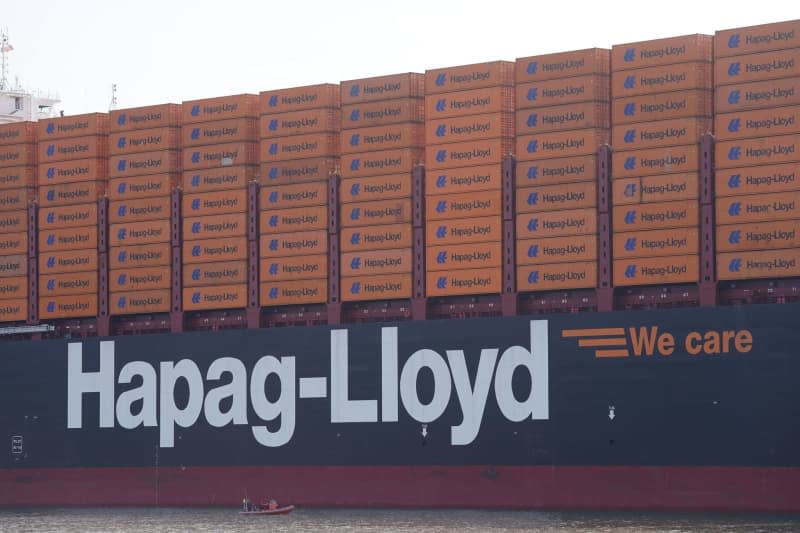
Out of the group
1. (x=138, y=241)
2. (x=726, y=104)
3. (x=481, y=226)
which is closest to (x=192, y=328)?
(x=138, y=241)

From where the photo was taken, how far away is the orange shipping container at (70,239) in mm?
58406

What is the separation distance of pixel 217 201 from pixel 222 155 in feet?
5.03

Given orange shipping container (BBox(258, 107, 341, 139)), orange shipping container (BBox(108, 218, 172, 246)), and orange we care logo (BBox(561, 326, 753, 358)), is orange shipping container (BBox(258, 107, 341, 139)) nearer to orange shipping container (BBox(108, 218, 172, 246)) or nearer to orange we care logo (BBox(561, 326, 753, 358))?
orange shipping container (BBox(108, 218, 172, 246))

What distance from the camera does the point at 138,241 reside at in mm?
57125

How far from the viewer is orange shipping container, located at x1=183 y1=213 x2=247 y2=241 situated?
55.2 m

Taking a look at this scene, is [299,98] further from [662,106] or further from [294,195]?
[662,106]

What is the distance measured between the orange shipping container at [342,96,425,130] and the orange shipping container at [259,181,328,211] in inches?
83.2

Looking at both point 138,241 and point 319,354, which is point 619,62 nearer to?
point 319,354

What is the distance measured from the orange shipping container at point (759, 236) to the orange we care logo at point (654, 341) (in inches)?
89.9

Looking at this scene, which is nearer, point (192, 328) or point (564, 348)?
point (564, 348)

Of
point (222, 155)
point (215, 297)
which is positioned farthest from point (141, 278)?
point (222, 155)

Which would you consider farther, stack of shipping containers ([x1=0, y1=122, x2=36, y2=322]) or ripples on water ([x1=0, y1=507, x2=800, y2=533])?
stack of shipping containers ([x1=0, y1=122, x2=36, y2=322])

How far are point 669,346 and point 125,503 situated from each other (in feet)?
64.6

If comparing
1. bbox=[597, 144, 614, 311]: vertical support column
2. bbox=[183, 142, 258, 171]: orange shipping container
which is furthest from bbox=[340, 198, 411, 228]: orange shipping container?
bbox=[597, 144, 614, 311]: vertical support column
